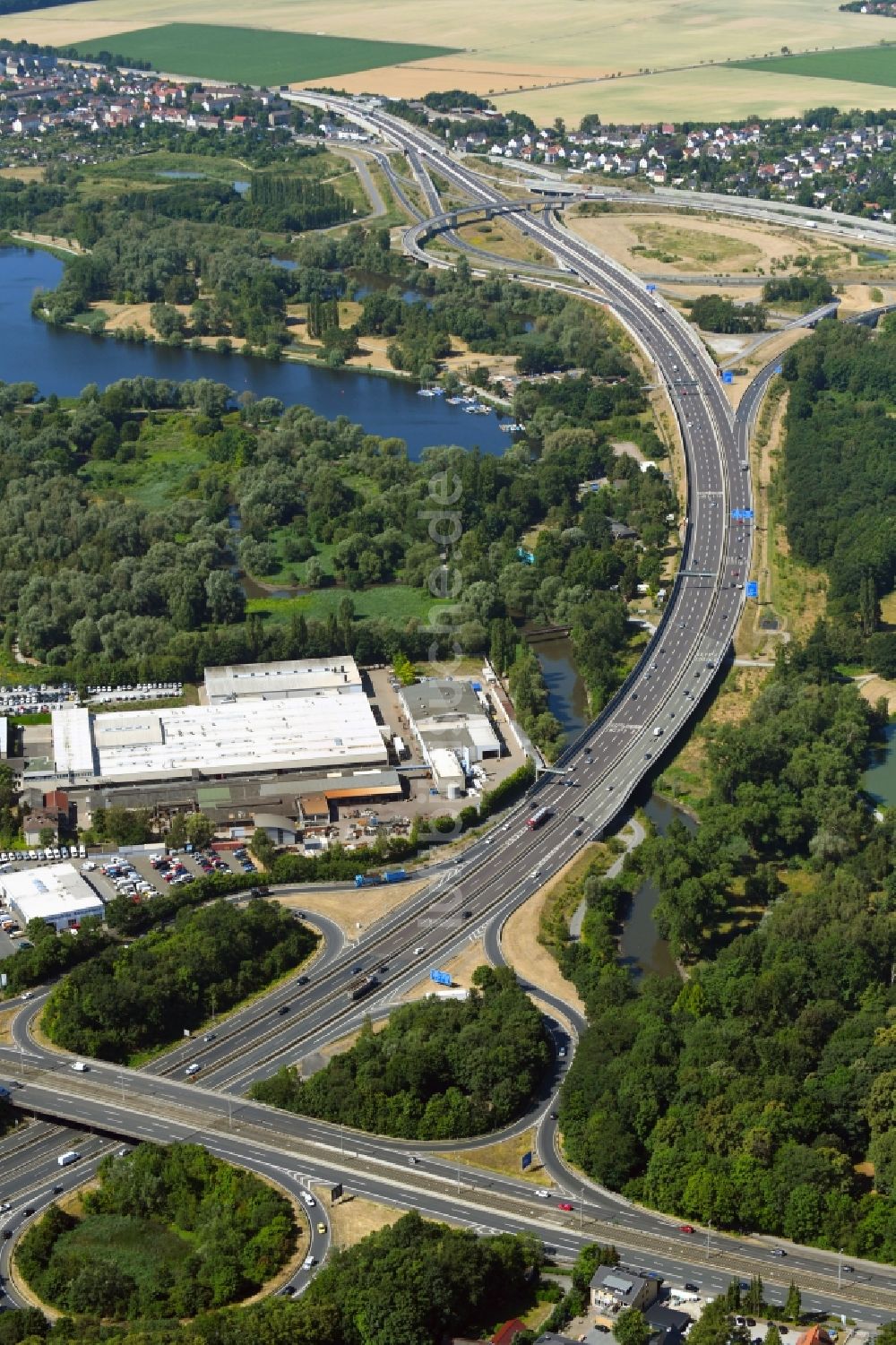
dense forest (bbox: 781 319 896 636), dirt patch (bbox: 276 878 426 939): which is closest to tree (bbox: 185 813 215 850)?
dirt patch (bbox: 276 878 426 939)

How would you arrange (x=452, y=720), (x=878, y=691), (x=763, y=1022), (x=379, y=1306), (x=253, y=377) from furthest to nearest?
(x=253, y=377)
(x=878, y=691)
(x=452, y=720)
(x=763, y=1022)
(x=379, y=1306)

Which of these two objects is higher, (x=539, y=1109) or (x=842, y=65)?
(x=842, y=65)

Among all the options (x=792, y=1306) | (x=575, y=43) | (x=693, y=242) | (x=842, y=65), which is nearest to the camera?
(x=792, y=1306)

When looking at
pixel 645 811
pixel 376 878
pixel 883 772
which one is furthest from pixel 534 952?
pixel 883 772

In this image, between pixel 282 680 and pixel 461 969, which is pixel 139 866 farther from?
pixel 282 680

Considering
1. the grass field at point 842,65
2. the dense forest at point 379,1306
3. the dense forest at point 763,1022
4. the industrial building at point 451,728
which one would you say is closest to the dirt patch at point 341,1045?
the dense forest at point 763,1022

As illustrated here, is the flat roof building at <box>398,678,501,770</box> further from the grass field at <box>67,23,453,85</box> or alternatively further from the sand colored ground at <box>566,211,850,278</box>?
the grass field at <box>67,23,453,85</box>

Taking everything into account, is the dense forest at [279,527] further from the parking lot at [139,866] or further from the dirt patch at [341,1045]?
the dirt patch at [341,1045]
